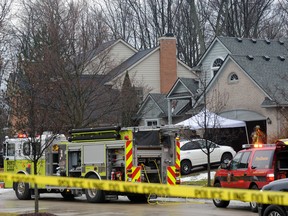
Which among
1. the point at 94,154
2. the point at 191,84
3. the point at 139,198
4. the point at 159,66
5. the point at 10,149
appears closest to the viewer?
the point at 94,154

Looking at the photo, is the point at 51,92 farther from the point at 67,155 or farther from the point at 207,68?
the point at 207,68

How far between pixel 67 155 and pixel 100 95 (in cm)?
967

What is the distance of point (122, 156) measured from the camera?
21203mm

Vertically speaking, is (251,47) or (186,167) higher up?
(251,47)

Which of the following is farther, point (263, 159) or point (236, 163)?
point (236, 163)

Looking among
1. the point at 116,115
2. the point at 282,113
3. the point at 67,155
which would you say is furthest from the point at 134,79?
the point at 67,155

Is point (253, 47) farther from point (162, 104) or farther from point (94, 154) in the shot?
point (94, 154)

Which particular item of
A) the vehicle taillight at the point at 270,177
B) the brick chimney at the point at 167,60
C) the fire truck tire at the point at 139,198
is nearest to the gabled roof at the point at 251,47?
the brick chimney at the point at 167,60

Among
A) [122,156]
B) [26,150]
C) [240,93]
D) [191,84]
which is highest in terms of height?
[191,84]

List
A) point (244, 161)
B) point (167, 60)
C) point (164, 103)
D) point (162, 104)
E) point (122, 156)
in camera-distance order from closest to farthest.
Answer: point (244, 161)
point (122, 156)
point (162, 104)
point (164, 103)
point (167, 60)

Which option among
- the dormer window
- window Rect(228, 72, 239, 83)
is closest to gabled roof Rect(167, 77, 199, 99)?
the dormer window

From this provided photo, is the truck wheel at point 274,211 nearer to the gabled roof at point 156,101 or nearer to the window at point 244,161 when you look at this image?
the window at point 244,161

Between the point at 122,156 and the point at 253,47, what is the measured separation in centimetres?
2005

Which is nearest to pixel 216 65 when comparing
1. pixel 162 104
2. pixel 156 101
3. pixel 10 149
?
pixel 162 104
